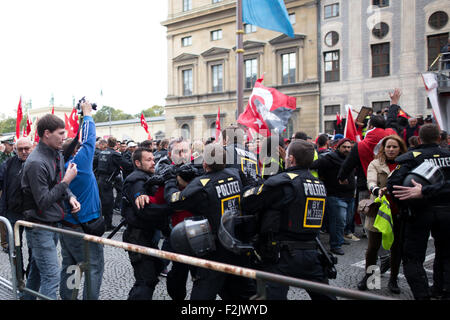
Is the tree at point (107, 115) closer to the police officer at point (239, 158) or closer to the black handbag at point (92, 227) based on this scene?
the police officer at point (239, 158)

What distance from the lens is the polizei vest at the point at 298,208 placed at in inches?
126

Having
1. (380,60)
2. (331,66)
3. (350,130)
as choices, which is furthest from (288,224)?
(331,66)

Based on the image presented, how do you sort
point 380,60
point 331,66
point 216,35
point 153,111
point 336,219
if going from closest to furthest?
point 336,219
point 380,60
point 331,66
point 216,35
point 153,111

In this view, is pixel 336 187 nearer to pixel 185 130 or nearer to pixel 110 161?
pixel 110 161

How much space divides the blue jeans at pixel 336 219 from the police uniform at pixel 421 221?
2424 millimetres

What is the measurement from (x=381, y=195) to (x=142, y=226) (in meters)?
2.69

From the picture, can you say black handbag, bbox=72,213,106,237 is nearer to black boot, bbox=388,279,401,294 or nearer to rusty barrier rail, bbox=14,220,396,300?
rusty barrier rail, bbox=14,220,396,300

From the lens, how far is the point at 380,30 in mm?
24891

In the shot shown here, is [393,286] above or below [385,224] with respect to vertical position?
below

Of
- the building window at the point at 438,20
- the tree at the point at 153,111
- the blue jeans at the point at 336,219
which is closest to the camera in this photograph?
the blue jeans at the point at 336,219

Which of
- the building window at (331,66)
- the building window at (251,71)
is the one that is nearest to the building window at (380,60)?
the building window at (331,66)

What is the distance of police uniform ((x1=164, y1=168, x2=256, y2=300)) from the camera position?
3121 mm

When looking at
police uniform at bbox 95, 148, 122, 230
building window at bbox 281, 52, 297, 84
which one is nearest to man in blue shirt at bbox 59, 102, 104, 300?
police uniform at bbox 95, 148, 122, 230
